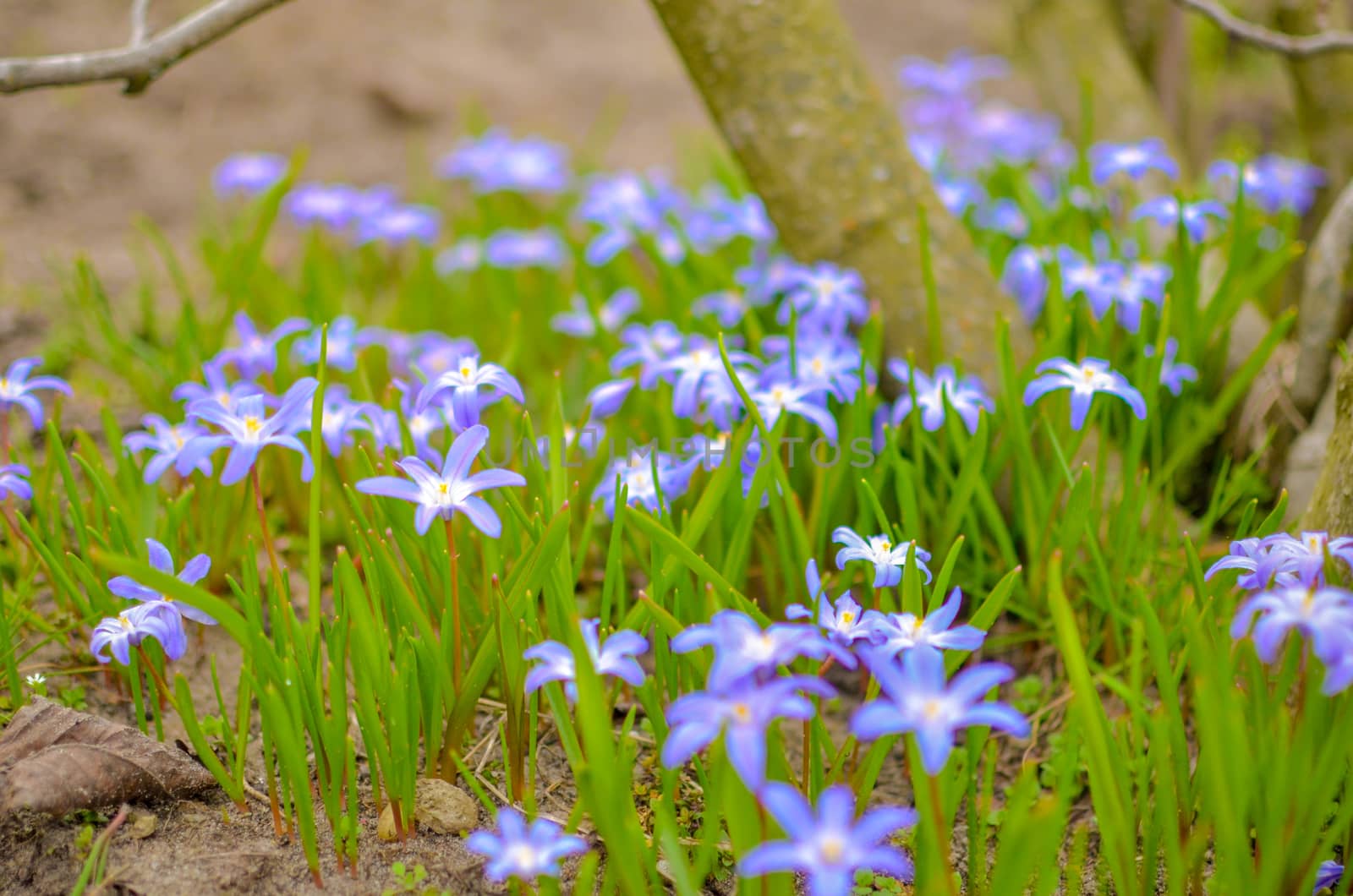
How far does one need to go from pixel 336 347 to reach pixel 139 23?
2.47 ft

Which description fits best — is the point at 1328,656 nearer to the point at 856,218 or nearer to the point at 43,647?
the point at 856,218

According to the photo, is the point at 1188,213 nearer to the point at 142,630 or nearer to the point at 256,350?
the point at 256,350

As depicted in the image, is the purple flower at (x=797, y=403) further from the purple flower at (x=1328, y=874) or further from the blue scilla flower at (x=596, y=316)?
the purple flower at (x=1328, y=874)

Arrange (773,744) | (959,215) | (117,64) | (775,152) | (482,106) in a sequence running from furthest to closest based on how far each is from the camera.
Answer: (482,106) < (959,215) < (775,152) < (117,64) < (773,744)

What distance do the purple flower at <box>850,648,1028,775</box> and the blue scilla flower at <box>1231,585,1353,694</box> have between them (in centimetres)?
31

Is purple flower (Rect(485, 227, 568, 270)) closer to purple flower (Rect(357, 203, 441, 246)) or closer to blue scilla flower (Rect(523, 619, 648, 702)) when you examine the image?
purple flower (Rect(357, 203, 441, 246))

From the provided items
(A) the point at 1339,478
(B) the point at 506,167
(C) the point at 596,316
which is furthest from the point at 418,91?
(A) the point at 1339,478

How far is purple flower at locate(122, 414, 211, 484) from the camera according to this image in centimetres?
183

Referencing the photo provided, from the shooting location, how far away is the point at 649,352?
2361 millimetres

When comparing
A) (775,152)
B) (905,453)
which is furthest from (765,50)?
(905,453)

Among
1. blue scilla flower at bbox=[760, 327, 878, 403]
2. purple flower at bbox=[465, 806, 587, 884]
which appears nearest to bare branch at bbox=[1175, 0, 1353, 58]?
blue scilla flower at bbox=[760, 327, 878, 403]

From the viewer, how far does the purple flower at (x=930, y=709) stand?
1.11 m

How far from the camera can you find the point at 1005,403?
2.03 meters

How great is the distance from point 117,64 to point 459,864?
1.57m
